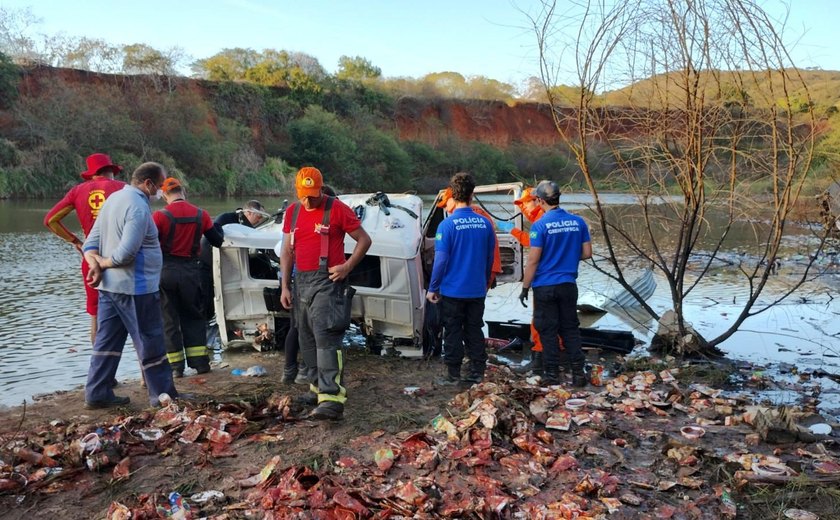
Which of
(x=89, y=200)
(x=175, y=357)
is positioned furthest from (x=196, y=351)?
(x=89, y=200)

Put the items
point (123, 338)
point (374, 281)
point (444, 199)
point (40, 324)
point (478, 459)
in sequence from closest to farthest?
point (478, 459) → point (123, 338) → point (374, 281) → point (444, 199) → point (40, 324)

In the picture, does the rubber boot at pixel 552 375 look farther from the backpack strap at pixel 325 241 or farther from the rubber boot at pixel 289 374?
the backpack strap at pixel 325 241

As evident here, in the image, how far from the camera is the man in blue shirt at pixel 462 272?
216 inches

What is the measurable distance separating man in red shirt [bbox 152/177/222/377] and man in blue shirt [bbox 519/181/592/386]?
9.43 feet

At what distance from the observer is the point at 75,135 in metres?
30.5

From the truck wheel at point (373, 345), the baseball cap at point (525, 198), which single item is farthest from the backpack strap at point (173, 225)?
the baseball cap at point (525, 198)

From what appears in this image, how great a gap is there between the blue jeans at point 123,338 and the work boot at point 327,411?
1.22 metres

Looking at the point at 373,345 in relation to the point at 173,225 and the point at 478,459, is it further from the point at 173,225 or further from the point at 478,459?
the point at 478,459

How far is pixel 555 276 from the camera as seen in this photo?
5.72 metres

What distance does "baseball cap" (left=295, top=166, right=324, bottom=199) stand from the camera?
452 cm

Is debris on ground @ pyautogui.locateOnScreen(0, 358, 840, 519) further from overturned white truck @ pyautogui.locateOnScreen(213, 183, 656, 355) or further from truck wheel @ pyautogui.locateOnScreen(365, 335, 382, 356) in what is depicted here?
truck wheel @ pyautogui.locateOnScreen(365, 335, 382, 356)

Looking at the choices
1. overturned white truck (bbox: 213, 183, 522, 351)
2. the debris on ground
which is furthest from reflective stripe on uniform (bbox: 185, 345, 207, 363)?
the debris on ground

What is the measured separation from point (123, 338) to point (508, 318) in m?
5.45

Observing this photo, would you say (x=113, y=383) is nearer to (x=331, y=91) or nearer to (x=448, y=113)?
(x=331, y=91)
